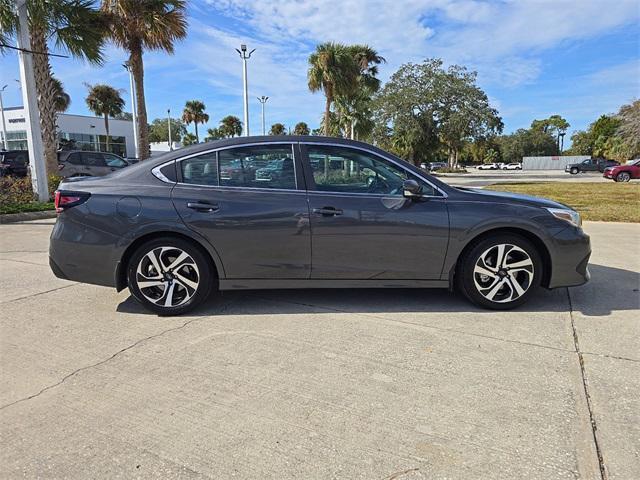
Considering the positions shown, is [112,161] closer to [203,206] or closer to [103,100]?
[203,206]

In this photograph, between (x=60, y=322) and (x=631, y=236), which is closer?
(x=60, y=322)

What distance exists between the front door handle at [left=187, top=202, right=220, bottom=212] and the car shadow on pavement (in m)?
0.97

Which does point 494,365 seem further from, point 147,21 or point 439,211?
point 147,21

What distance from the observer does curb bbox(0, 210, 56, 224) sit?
10250 mm

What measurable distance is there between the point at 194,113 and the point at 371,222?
194 feet

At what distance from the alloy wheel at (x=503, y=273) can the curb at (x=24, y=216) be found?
35.5 feet

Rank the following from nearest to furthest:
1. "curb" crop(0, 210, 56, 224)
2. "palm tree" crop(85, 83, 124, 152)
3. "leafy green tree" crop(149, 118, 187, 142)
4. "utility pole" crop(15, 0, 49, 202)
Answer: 1. "curb" crop(0, 210, 56, 224)
2. "utility pole" crop(15, 0, 49, 202)
3. "palm tree" crop(85, 83, 124, 152)
4. "leafy green tree" crop(149, 118, 187, 142)

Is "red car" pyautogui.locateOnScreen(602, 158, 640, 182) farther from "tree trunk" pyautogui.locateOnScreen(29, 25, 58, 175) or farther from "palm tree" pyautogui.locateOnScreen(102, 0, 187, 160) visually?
"tree trunk" pyautogui.locateOnScreen(29, 25, 58, 175)

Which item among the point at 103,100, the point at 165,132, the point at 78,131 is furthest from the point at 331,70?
the point at 165,132

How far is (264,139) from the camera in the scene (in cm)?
405

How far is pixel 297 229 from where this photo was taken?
3.86 meters

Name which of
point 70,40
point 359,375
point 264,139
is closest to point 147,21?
point 70,40

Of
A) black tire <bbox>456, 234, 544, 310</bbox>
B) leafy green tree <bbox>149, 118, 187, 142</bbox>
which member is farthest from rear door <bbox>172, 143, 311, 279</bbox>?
leafy green tree <bbox>149, 118, 187, 142</bbox>

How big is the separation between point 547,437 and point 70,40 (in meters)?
15.2
